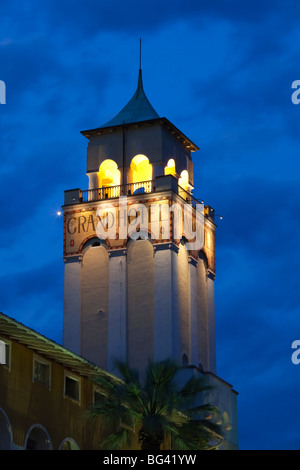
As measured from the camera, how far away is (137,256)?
64.6 m

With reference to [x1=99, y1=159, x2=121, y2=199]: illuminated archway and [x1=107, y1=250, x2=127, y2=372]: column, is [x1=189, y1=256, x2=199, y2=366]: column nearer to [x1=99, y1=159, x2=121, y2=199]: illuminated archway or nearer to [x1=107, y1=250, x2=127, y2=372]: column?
[x1=107, y1=250, x2=127, y2=372]: column

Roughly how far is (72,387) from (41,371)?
9.04ft

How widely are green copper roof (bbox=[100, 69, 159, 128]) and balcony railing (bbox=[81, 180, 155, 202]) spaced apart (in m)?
4.18

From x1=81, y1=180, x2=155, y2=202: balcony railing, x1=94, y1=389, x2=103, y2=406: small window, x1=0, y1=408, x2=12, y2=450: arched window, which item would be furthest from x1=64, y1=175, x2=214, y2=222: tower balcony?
x1=0, y1=408, x2=12, y2=450: arched window

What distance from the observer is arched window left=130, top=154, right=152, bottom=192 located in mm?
67750

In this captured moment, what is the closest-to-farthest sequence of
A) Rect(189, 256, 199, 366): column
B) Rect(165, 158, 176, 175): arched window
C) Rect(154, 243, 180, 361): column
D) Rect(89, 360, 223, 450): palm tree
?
Rect(89, 360, 223, 450): palm tree → Rect(154, 243, 180, 361): column → Rect(189, 256, 199, 366): column → Rect(165, 158, 176, 175): arched window

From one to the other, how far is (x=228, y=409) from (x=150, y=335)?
6.36 m

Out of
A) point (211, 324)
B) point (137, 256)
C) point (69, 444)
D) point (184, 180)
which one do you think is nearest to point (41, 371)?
point (69, 444)

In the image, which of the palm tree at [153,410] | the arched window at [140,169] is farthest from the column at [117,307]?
the palm tree at [153,410]

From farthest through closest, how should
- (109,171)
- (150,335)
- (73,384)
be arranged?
1. (109,171)
2. (150,335)
3. (73,384)

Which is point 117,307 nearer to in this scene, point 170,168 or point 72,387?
point 170,168
